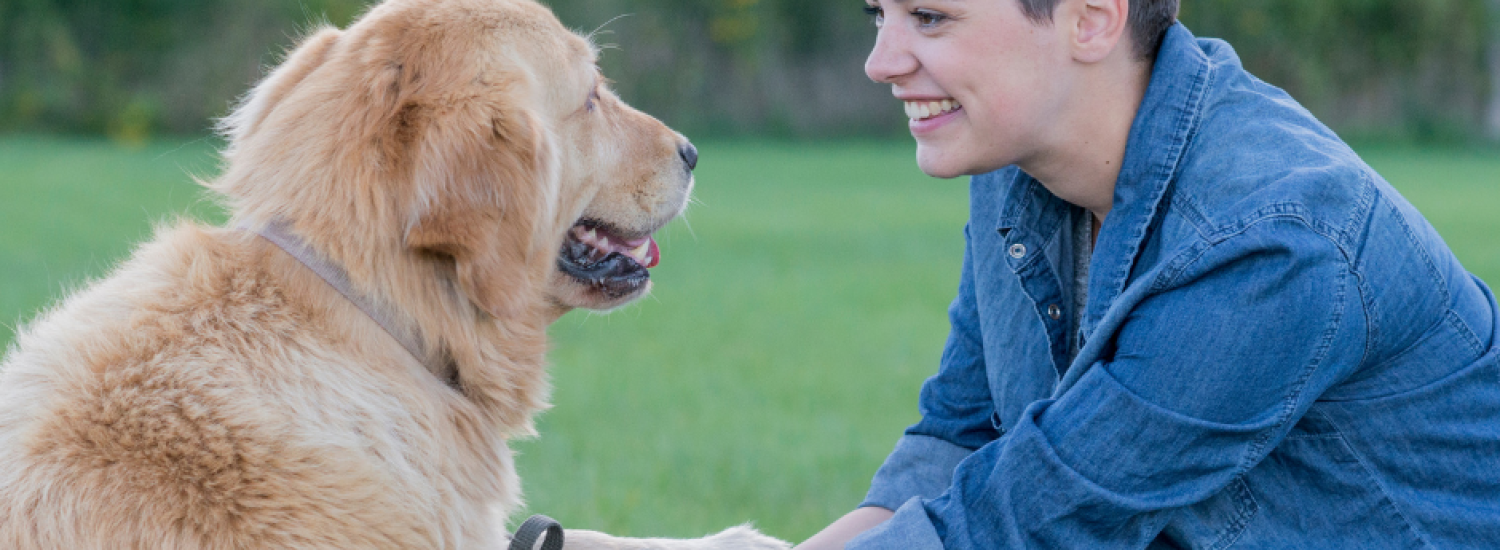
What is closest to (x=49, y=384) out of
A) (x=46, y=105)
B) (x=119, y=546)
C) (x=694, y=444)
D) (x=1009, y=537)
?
(x=119, y=546)

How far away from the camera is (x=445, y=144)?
247cm

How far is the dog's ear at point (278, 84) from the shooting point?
2.78 m

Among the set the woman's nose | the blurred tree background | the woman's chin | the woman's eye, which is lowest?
the blurred tree background

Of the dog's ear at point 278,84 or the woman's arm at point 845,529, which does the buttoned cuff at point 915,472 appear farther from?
the dog's ear at point 278,84

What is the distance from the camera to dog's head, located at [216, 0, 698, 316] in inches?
98.6

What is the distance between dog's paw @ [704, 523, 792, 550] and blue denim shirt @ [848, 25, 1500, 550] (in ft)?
1.93

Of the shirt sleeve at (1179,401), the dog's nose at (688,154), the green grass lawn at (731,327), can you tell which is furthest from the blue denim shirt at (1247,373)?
the green grass lawn at (731,327)

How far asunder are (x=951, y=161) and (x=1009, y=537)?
0.84 meters

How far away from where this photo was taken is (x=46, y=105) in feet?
86.6

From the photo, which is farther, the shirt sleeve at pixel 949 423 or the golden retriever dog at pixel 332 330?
the shirt sleeve at pixel 949 423

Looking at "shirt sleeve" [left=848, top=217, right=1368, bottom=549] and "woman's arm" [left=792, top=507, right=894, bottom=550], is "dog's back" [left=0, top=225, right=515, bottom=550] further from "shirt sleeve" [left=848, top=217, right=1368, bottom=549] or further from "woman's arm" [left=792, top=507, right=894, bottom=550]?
"shirt sleeve" [left=848, top=217, right=1368, bottom=549]

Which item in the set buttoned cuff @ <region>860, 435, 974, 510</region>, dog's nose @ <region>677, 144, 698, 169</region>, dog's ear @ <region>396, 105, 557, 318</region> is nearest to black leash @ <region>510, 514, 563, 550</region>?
dog's ear @ <region>396, 105, 557, 318</region>

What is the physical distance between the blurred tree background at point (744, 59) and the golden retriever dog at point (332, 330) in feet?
83.2

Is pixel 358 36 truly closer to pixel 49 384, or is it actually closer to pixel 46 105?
pixel 49 384
